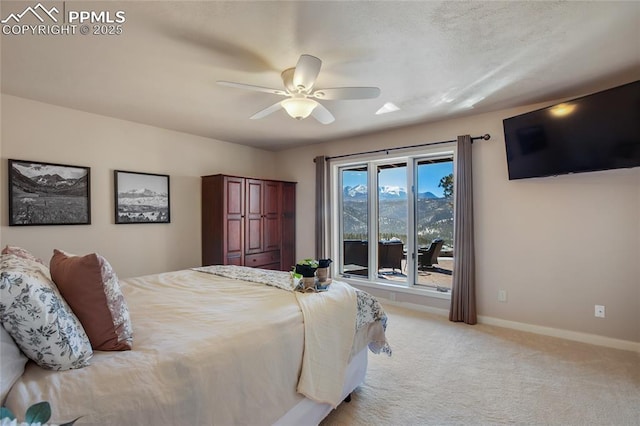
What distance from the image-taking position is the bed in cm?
102

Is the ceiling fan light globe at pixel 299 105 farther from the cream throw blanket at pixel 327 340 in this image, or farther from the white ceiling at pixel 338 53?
the cream throw blanket at pixel 327 340

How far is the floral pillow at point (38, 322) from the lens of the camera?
100 cm

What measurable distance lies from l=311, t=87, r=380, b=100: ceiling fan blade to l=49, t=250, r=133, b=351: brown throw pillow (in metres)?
1.77

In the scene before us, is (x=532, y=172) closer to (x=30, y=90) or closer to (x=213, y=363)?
(x=213, y=363)

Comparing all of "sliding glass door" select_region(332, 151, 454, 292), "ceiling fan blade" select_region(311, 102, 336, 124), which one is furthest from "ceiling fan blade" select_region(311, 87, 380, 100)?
"sliding glass door" select_region(332, 151, 454, 292)

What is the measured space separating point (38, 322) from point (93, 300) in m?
0.23

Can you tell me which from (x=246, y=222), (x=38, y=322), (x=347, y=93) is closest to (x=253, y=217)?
(x=246, y=222)

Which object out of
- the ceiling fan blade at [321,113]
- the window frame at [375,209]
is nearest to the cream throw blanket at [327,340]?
the ceiling fan blade at [321,113]

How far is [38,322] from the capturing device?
1026mm

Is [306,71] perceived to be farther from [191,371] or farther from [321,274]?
[191,371]

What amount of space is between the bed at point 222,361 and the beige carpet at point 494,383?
304 mm

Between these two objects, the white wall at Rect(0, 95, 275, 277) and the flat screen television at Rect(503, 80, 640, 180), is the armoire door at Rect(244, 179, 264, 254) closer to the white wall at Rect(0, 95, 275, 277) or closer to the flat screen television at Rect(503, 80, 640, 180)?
the white wall at Rect(0, 95, 275, 277)

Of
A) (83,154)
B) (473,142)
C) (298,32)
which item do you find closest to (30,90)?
(83,154)

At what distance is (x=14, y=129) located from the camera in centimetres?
309
